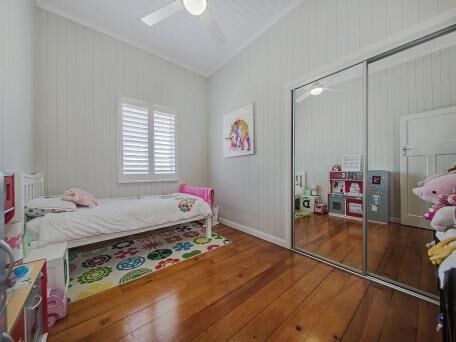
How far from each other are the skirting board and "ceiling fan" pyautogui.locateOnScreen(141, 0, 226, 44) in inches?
98.4

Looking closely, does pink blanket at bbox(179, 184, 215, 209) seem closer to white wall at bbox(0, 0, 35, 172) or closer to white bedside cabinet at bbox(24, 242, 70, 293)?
white bedside cabinet at bbox(24, 242, 70, 293)

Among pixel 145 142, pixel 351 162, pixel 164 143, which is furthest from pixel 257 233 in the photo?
pixel 145 142

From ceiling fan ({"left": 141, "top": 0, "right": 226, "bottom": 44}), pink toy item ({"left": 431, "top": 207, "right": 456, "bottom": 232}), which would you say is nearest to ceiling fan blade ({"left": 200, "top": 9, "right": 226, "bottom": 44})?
ceiling fan ({"left": 141, "top": 0, "right": 226, "bottom": 44})

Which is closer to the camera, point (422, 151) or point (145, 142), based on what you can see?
point (422, 151)

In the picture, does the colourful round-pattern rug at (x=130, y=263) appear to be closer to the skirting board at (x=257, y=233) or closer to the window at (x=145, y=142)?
the window at (x=145, y=142)

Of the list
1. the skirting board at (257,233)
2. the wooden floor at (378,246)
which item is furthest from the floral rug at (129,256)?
the wooden floor at (378,246)

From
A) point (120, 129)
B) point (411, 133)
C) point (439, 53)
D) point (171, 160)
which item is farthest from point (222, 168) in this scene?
point (439, 53)

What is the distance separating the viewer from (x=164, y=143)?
10.3ft

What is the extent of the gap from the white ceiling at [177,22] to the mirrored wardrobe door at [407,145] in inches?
60.3

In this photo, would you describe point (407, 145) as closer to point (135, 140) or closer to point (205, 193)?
point (205, 193)

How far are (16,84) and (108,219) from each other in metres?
1.36

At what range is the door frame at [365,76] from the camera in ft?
4.32

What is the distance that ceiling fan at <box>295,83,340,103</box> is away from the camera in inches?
87.0

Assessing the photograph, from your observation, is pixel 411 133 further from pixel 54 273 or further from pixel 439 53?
pixel 54 273
